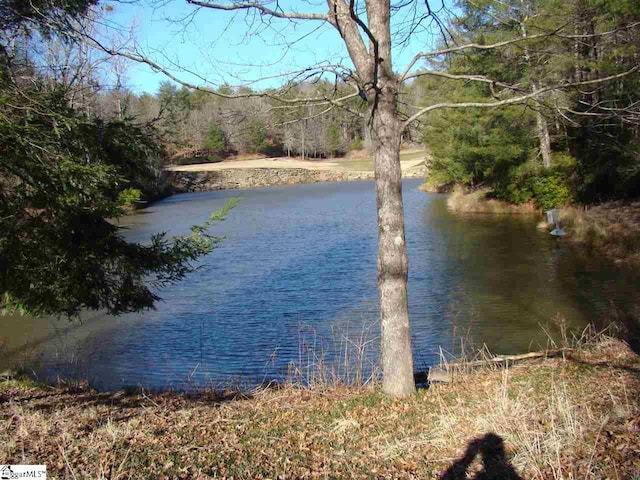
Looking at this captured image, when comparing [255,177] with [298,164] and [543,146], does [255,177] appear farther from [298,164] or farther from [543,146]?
[543,146]

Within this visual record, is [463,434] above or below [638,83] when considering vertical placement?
below

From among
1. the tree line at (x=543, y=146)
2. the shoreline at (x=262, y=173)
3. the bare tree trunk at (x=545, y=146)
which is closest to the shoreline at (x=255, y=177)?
the shoreline at (x=262, y=173)

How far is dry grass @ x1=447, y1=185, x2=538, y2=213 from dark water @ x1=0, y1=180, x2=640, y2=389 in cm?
524

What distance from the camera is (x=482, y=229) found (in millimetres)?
25641

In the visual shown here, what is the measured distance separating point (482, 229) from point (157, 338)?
16893 millimetres

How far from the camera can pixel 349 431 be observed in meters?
5.39

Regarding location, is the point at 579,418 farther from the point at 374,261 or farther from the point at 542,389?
the point at 374,261

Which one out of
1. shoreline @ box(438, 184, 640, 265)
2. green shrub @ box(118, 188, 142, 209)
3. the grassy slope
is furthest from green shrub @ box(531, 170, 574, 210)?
green shrub @ box(118, 188, 142, 209)

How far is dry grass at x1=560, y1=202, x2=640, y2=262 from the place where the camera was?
17.5 meters

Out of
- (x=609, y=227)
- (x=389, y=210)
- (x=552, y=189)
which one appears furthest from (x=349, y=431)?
(x=552, y=189)

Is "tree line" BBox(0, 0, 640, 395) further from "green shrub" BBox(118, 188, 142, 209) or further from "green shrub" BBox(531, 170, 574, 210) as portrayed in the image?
"green shrub" BBox(531, 170, 574, 210)

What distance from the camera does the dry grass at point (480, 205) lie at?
95.5 ft

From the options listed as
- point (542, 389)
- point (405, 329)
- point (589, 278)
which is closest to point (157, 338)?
point (405, 329)

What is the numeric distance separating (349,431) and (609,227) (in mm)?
16836
